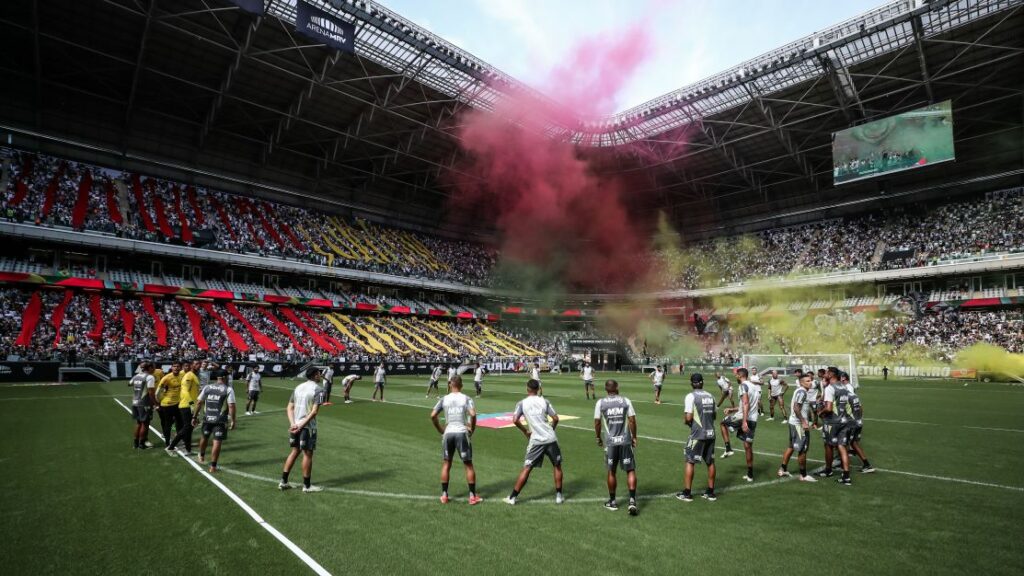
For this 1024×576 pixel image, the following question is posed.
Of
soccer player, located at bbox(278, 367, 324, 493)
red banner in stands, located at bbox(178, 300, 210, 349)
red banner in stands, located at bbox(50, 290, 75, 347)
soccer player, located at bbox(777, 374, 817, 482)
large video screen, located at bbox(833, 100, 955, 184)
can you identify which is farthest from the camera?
red banner in stands, located at bbox(178, 300, 210, 349)

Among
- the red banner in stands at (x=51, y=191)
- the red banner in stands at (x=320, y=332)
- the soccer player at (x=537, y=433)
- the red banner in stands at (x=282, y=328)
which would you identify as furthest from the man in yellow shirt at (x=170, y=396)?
the red banner in stands at (x=51, y=191)

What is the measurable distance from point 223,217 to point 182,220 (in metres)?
3.82

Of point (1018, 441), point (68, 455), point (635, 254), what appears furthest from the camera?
point (635, 254)

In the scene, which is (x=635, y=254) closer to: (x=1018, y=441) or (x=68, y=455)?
(x=1018, y=441)

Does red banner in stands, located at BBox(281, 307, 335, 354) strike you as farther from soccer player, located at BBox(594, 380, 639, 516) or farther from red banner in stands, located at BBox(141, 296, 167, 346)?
soccer player, located at BBox(594, 380, 639, 516)

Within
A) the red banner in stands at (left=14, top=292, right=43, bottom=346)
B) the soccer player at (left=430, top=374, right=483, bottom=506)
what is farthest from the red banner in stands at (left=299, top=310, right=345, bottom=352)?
the soccer player at (left=430, top=374, right=483, bottom=506)

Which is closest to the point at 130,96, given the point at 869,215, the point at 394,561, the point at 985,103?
the point at 394,561

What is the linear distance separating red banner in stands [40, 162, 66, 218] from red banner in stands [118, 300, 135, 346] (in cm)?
818

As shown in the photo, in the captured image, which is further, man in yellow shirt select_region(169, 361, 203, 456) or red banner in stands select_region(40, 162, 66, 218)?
red banner in stands select_region(40, 162, 66, 218)

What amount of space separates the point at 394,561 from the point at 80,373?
1435 inches

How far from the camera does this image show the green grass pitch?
5719 mm

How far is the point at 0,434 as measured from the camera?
13641 mm

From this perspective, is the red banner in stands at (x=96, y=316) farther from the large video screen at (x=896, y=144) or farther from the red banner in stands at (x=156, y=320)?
the large video screen at (x=896, y=144)

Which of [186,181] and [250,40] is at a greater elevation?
[250,40]
